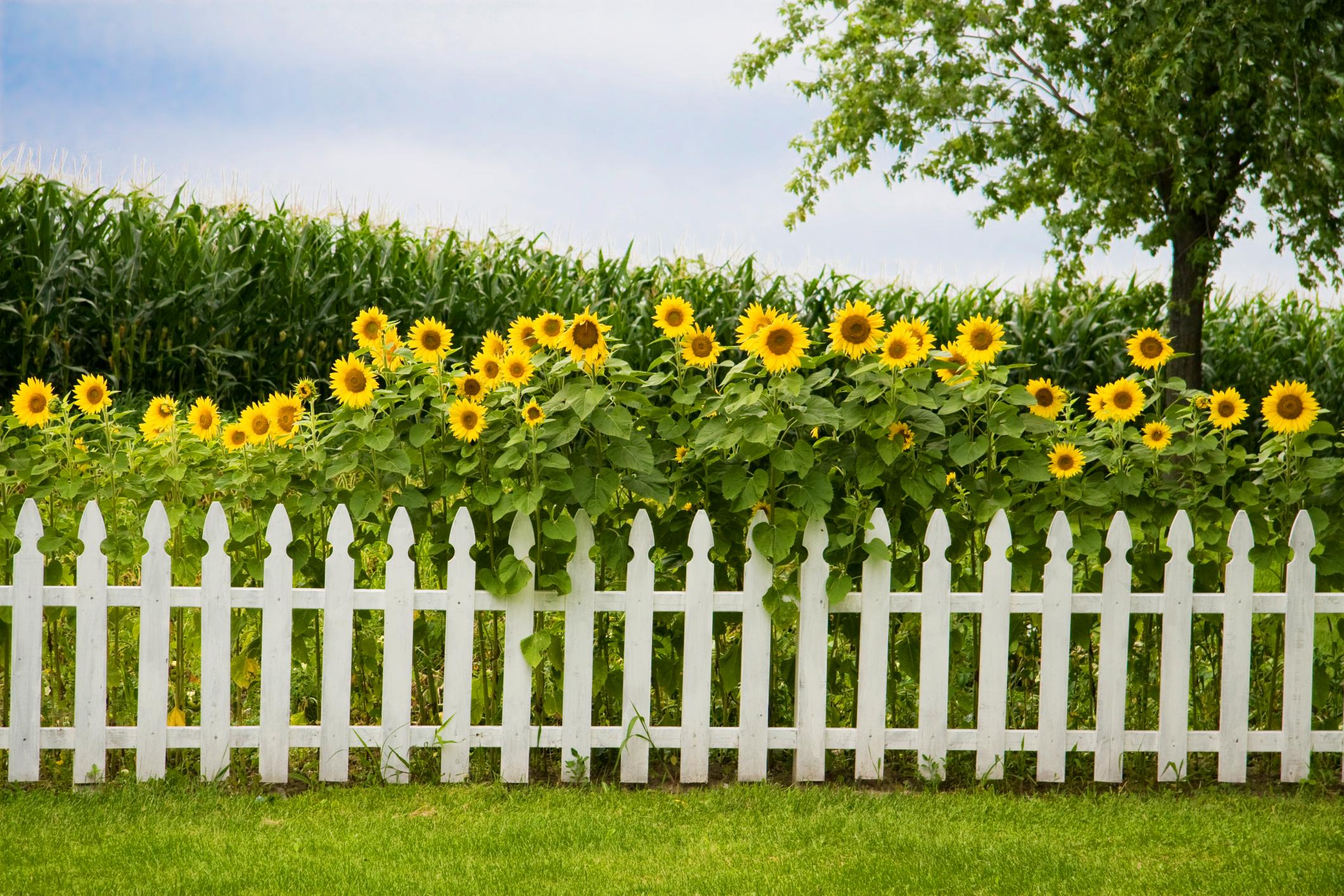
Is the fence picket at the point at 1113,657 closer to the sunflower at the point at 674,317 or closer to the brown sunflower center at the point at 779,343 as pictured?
the brown sunflower center at the point at 779,343

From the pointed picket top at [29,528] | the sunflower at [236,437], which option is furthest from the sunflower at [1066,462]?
the pointed picket top at [29,528]

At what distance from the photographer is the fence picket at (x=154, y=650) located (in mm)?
3795

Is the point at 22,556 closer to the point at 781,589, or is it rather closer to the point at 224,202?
the point at 781,589

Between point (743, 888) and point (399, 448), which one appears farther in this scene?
point (399, 448)

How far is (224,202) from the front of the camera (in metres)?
11.8

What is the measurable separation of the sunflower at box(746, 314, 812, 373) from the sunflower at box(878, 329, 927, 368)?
Result: 0.28m

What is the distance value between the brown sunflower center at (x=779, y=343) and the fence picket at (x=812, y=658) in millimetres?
612

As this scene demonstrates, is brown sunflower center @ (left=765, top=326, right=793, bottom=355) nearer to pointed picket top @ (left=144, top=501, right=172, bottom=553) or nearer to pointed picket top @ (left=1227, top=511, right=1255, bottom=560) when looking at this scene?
pointed picket top @ (left=1227, top=511, right=1255, bottom=560)

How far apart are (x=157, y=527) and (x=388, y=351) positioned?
98 cm

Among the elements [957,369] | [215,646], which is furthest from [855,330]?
[215,646]

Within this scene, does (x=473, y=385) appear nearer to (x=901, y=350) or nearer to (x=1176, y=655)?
(x=901, y=350)

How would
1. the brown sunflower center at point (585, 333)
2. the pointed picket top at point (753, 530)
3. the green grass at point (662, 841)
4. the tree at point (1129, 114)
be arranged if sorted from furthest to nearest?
1. the tree at point (1129, 114)
2. the pointed picket top at point (753, 530)
3. the brown sunflower center at point (585, 333)
4. the green grass at point (662, 841)

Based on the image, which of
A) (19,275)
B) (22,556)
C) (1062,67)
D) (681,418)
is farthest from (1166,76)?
(19,275)

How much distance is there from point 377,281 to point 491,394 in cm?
648
